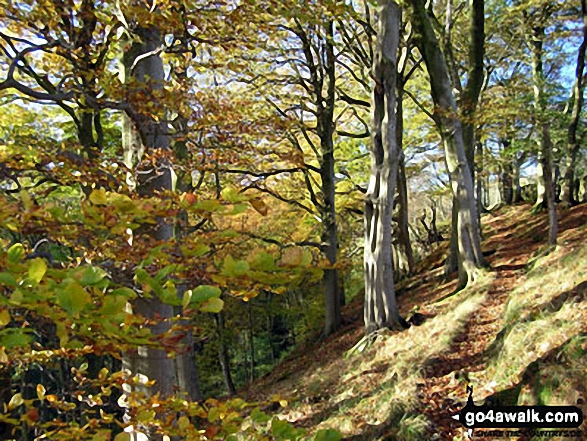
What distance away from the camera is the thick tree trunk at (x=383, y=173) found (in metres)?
8.75

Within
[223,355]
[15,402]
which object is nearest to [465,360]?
[15,402]

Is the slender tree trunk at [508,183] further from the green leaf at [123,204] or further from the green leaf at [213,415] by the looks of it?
the green leaf at [123,204]

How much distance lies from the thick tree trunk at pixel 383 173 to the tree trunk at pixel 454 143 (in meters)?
1.04

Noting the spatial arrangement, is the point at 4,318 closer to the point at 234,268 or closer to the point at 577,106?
the point at 234,268

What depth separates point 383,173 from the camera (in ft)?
29.5

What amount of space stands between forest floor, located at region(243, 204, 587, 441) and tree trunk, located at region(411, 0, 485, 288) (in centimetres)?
68

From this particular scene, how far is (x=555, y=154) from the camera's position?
13.9 metres

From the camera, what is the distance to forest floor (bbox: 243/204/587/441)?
4.16 meters

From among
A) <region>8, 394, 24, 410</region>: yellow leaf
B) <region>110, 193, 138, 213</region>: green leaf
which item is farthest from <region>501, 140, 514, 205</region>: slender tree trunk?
<region>8, 394, 24, 410</region>: yellow leaf

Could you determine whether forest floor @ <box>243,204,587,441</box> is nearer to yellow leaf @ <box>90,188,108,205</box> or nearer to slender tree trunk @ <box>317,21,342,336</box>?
yellow leaf @ <box>90,188,108,205</box>

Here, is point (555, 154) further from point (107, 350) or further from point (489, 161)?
point (107, 350)

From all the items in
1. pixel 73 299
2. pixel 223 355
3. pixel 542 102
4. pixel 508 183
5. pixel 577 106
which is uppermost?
pixel 577 106

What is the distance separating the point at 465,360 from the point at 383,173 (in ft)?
14.3

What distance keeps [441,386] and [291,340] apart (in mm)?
23601
